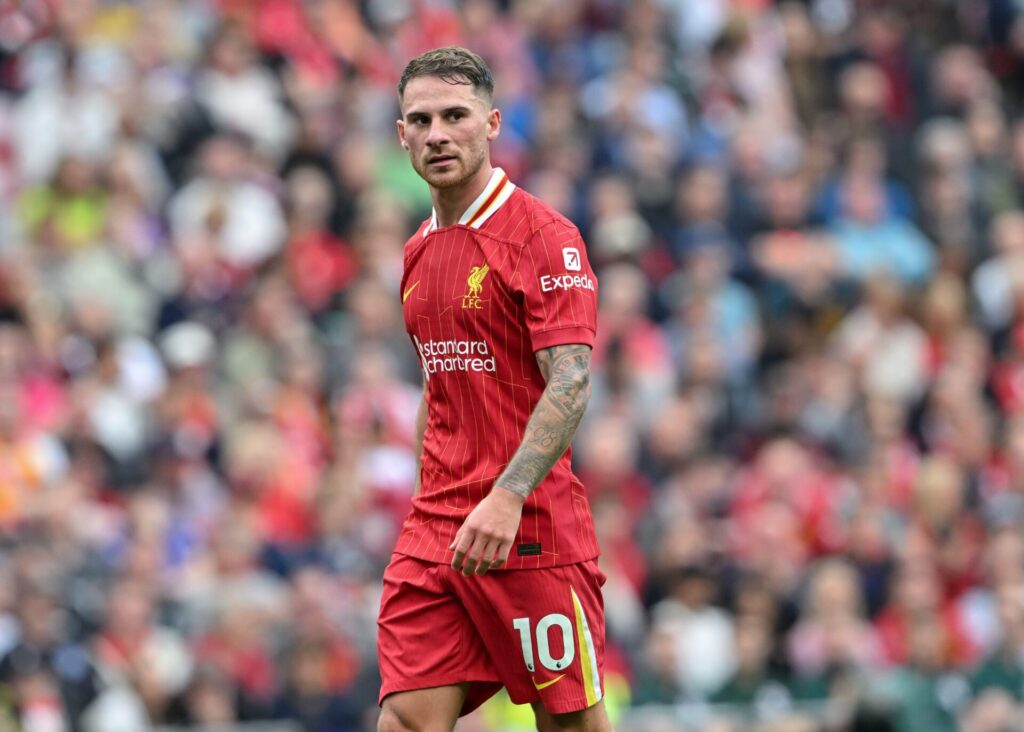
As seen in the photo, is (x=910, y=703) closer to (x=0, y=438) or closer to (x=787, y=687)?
(x=787, y=687)

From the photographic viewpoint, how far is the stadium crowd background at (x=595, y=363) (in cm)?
1244

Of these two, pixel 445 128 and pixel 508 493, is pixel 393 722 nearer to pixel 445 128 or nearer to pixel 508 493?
pixel 508 493

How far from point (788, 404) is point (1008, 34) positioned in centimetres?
650

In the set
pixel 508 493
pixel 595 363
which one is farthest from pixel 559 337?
pixel 595 363

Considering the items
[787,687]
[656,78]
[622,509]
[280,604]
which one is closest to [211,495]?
[280,604]

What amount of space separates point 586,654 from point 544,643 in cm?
16

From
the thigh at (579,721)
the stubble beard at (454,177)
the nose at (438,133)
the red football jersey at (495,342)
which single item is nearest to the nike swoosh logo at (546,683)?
the thigh at (579,721)

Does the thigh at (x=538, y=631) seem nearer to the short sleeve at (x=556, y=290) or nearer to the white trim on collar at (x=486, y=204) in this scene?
the short sleeve at (x=556, y=290)

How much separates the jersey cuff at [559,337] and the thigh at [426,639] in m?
0.82

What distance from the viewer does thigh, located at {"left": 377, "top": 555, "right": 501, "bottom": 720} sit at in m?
6.90

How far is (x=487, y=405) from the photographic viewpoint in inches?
271

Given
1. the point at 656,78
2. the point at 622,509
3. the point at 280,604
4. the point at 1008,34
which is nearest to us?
the point at 280,604

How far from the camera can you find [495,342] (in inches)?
270

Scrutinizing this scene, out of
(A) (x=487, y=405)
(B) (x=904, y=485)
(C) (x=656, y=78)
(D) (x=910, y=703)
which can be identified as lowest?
(D) (x=910, y=703)
